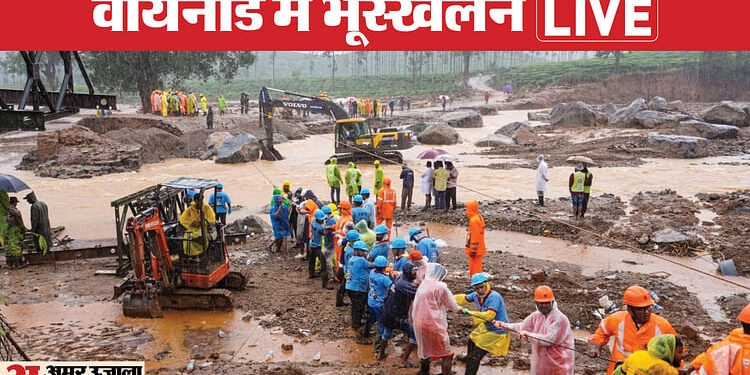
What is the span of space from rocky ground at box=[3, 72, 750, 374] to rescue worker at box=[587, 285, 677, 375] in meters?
1.84

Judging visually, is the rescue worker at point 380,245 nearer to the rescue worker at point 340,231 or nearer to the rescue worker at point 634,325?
the rescue worker at point 340,231

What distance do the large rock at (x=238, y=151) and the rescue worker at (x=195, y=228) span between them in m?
18.0

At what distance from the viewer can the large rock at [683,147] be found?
25.2 metres

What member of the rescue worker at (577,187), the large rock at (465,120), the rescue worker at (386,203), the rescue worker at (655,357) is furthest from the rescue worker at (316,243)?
the large rock at (465,120)

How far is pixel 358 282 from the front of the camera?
25.0ft

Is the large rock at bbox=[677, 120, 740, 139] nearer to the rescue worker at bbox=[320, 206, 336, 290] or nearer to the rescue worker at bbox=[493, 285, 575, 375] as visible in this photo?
the rescue worker at bbox=[320, 206, 336, 290]

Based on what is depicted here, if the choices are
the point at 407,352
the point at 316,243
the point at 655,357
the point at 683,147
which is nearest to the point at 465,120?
the point at 683,147

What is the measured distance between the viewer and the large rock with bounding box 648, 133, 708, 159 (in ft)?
82.6

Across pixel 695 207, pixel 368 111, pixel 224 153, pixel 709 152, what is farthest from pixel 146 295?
A: pixel 368 111

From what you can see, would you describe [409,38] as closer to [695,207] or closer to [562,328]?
[562,328]

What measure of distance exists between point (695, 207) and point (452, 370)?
38.0 feet

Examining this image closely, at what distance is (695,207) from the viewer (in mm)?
15617

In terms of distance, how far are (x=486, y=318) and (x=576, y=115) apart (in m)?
32.6

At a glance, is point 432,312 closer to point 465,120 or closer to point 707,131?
point 707,131
